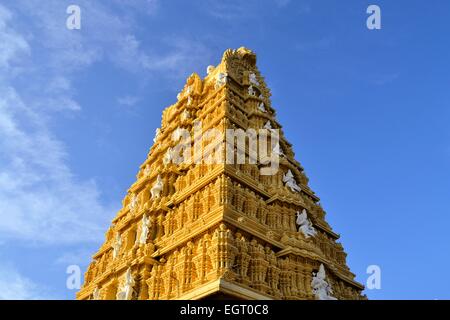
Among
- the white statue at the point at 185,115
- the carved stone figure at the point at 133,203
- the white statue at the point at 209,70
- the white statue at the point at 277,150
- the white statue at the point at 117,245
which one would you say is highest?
the white statue at the point at 209,70

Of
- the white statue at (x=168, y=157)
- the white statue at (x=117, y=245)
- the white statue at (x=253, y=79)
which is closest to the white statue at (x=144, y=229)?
the white statue at (x=117, y=245)

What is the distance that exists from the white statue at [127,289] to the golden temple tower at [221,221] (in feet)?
0.13

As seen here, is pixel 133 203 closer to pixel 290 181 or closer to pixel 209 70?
pixel 290 181

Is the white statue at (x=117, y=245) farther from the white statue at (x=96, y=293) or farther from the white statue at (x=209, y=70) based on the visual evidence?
the white statue at (x=209, y=70)

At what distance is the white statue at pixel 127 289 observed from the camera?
58.6 ft

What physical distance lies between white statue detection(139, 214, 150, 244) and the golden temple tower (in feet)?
0.17

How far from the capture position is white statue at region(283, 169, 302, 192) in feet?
70.9

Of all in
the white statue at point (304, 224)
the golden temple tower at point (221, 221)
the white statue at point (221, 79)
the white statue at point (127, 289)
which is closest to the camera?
the golden temple tower at point (221, 221)

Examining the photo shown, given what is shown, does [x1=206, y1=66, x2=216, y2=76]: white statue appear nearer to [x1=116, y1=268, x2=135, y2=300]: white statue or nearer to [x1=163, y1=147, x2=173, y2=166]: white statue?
[x1=163, y1=147, x2=173, y2=166]: white statue

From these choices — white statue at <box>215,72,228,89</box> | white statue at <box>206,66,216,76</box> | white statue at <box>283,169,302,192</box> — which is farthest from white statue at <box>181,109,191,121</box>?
white statue at <box>283,169,302,192</box>

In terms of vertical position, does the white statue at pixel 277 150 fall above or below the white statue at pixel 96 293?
above

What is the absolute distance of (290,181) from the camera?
71.4 feet

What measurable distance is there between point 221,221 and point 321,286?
16.4ft
